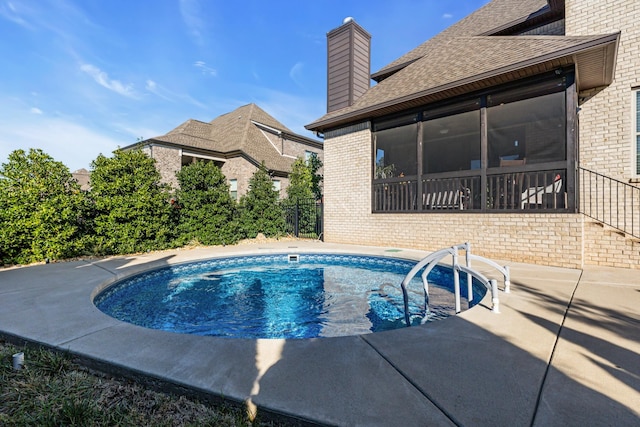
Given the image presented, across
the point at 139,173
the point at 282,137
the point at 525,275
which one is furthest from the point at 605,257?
the point at 282,137

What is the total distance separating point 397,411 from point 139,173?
29.1 feet

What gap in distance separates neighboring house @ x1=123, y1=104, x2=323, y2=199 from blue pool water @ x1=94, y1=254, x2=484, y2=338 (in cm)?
917

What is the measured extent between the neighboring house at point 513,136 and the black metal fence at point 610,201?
0.07ft

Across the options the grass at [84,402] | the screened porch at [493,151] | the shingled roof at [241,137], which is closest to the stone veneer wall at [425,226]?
the screened porch at [493,151]

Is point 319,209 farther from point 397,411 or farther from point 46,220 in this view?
point 397,411

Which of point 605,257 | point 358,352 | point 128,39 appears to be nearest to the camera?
point 358,352

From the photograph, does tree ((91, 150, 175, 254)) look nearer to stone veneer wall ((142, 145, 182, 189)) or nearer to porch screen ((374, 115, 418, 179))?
stone veneer wall ((142, 145, 182, 189))

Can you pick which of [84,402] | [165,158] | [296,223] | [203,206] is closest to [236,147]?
[165,158]

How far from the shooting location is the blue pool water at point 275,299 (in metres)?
3.96

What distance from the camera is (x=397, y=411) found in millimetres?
1619

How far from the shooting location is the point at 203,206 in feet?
31.2

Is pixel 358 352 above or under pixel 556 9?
under

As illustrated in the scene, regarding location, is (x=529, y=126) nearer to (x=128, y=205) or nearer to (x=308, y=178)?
(x=308, y=178)

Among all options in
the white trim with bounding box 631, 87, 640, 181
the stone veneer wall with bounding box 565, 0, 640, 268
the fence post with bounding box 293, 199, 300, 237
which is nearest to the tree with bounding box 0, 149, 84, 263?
the fence post with bounding box 293, 199, 300, 237
